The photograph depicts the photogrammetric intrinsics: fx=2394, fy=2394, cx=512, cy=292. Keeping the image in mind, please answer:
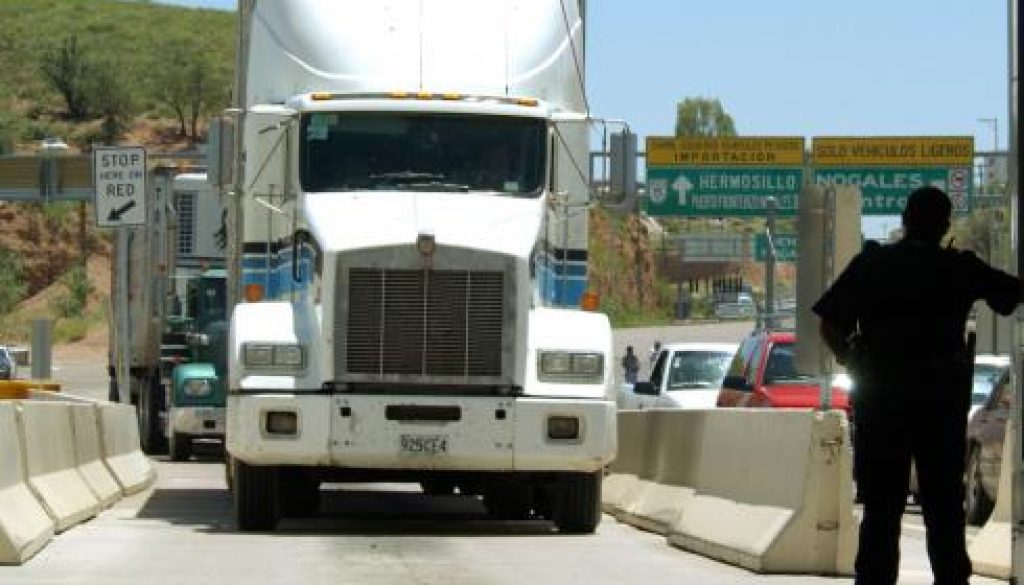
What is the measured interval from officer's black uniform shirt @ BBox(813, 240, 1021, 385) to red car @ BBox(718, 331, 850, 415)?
14.2 m

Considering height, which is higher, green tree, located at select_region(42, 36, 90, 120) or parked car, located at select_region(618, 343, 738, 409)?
green tree, located at select_region(42, 36, 90, 120)

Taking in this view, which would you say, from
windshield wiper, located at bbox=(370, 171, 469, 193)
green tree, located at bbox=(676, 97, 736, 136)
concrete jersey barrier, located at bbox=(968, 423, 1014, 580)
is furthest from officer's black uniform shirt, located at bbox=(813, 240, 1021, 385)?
green tree, located at bbox=(676, 97, 736, 136)

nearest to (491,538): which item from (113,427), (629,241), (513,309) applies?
(513,309)

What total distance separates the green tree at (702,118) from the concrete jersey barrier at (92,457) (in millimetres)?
137229

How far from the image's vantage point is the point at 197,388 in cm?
3095

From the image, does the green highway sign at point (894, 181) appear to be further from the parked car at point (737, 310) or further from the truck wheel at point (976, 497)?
the parked car at point (737, 310)

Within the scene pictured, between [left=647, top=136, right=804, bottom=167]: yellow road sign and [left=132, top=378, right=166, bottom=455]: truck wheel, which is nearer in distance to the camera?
[left=132, top=378, right=166, bottom=455]: truck wheel

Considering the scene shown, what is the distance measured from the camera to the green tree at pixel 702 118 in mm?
159500

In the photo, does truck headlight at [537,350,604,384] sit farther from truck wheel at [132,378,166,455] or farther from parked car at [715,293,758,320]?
parked car at [715,293,758,320]

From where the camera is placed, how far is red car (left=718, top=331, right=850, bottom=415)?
25.1m

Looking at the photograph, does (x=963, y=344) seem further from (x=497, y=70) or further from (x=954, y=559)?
(x=497, y=70)

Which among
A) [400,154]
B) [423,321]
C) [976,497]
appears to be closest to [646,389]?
[976,497]

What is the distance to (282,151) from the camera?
18.3 metres

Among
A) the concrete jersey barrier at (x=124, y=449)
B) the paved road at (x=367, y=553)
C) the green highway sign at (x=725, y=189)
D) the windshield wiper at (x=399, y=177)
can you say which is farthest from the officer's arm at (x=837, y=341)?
the green highway sign at (x=725, y=189)
